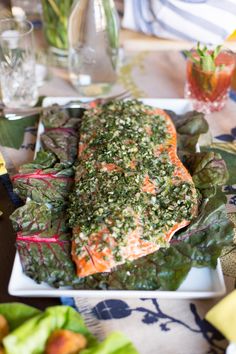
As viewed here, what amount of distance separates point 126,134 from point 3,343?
2.31 ft

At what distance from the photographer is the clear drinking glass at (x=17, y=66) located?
181cm

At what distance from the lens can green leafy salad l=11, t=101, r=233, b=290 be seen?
1.22 metres

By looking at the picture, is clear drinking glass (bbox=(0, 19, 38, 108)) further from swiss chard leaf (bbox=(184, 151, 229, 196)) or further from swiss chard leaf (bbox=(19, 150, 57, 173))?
swiss chard leaf (bbox=(184, 151, 229, 196))

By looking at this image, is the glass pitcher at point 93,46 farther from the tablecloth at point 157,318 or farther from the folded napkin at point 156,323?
the folded napkin at point 156,323

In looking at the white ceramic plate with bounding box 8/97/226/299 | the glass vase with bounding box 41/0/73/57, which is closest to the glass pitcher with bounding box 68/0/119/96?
the glass vase with bounding box 41/0/73/57

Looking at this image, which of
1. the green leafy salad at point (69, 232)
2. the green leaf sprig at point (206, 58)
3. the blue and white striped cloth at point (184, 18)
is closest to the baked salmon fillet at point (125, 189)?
the green leafy salad at point (69, 232)

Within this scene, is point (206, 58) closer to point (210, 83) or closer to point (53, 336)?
point (210, 83)

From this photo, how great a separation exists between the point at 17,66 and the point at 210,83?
0.67m

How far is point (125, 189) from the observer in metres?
1.33

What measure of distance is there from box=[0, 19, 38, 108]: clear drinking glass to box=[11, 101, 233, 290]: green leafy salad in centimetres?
37

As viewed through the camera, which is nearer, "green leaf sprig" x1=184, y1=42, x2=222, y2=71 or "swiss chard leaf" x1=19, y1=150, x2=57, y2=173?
"swiss chard leaf" x1=19, y1=150, x2=57, y2=173

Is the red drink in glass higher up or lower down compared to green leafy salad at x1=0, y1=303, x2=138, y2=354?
higher up

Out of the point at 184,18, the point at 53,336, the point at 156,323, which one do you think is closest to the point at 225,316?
the point at 156,323

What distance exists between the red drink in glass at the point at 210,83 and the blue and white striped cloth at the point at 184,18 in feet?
0.42
